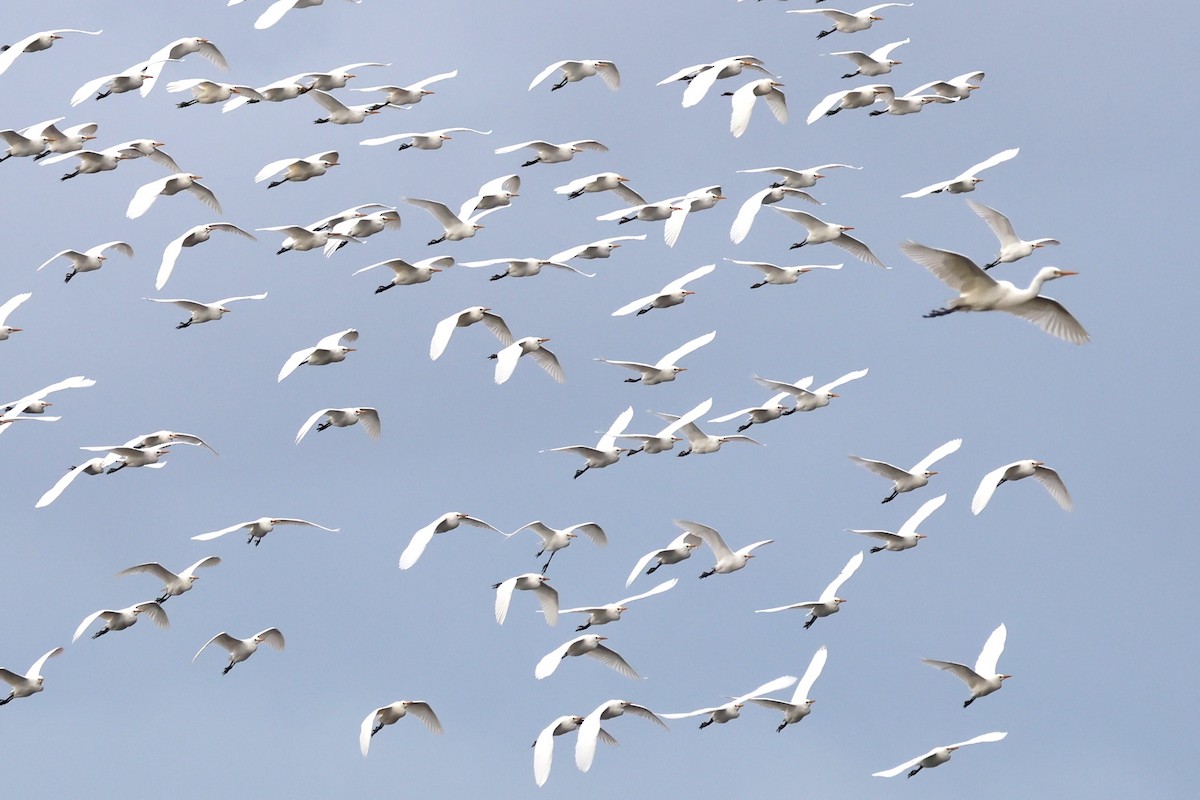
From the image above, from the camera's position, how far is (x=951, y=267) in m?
48.7

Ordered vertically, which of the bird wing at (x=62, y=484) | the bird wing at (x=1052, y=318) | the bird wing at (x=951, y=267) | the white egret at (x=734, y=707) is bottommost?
the white egret at (x=734, y=707)

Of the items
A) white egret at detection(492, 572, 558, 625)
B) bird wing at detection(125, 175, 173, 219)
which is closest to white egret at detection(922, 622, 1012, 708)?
white egret at detection(492, 572, 558, 625)

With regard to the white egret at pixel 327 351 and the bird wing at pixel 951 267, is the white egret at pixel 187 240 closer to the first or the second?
the white egret at pixel 327 351

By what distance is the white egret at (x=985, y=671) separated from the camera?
62.9 m

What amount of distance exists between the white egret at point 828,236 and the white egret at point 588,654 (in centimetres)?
1165

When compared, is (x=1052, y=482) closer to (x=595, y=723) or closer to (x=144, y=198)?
(x=595, y=723)

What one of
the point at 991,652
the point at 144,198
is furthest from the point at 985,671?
the point at 144,198

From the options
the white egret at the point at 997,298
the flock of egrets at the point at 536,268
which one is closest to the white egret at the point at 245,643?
the flock of egrets at the point at 536,268

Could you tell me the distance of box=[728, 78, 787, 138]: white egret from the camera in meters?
65.9

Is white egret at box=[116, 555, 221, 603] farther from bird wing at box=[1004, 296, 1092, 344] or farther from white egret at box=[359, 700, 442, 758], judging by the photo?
bird wing at box=[1004, 296, 1092, 344]

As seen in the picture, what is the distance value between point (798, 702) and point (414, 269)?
49.2 feet

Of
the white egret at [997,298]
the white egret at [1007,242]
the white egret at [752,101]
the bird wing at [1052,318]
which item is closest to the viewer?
the white egret at [997,298]

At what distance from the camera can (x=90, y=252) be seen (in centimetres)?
7212

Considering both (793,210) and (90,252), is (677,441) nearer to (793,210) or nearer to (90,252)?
(793,210)
